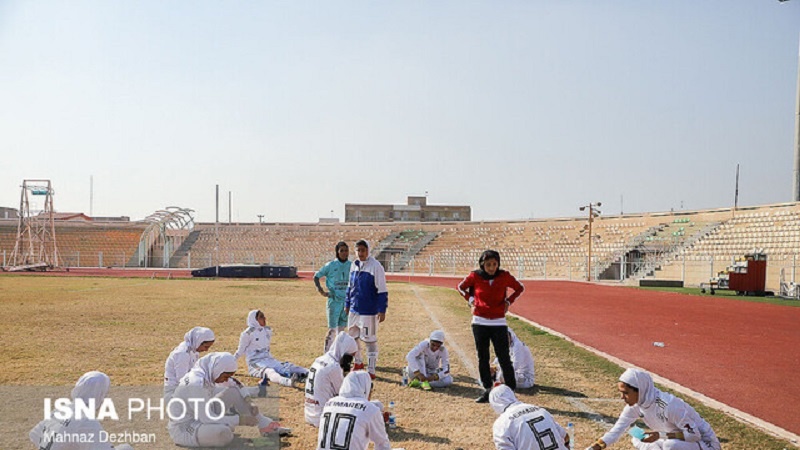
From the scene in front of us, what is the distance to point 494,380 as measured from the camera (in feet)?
25.8

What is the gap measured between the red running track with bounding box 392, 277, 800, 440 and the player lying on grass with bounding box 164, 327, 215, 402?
6411 millimetres

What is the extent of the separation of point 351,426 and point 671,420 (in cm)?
264

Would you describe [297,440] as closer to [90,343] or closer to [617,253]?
[90,343]

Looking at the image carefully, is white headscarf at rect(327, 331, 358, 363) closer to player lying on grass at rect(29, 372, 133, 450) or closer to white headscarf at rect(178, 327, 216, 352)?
white headscarf at rect(178, 327, 216, 352)

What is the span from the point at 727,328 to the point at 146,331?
14070 mm

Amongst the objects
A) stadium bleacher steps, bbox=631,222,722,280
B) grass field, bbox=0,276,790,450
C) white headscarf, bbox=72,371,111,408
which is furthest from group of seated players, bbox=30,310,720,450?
stadium bleacher steps, bbox=631,222,722,280

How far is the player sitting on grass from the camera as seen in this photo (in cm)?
809

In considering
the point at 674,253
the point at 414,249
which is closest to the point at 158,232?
the point at 414,249

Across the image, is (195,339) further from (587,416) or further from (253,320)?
(587,416)

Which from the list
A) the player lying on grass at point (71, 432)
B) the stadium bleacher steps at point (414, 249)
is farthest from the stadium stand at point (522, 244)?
the player lying on grass at point (71, 432)

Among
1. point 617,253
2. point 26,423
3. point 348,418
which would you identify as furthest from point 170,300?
point 617,253

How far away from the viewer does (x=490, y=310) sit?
7.36 metres

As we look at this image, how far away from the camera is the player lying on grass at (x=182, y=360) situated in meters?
6.51

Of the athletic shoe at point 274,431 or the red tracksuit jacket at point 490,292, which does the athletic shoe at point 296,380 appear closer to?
the athletic shoe at point 274,431
